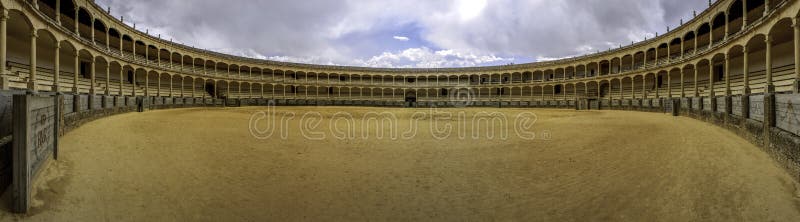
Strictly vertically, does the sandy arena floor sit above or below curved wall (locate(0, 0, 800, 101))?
below

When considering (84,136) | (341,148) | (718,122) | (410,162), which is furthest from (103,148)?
(718,122)

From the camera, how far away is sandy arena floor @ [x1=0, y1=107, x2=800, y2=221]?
511 cm

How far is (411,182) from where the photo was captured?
6750 mm

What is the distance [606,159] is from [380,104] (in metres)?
47.1

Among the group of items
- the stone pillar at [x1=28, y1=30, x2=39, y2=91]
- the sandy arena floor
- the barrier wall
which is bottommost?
the sandy arena floor

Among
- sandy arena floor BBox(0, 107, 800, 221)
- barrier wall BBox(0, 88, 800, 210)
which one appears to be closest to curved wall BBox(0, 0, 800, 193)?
barrier wall BBox(0, 88, 800, 210)

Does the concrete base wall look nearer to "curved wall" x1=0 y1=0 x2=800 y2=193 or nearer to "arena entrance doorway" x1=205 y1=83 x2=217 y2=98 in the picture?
"curved wall" x1=0 y1=0 x2=800 y2=193

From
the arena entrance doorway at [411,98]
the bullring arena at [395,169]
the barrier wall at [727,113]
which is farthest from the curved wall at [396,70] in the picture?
the barrier wall at [727,113]

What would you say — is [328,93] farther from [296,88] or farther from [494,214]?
[494,214]

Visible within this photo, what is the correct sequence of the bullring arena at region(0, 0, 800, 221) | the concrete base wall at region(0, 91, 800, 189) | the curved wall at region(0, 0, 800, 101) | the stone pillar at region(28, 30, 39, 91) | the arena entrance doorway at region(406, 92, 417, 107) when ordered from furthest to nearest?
the arena entrance doorway at region(406, 92, 417, 107) → the curved wall at region(0, 0, 800, 101) → the stone pillar at region(28, 30, 39, 91) → the concrete base wall at region(0, 91, 800, 189) → the bullring arena at region(0, 0, 800, 221)

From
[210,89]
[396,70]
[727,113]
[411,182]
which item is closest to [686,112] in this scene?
[727,113]

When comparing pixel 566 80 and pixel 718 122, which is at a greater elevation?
pixel 566 80

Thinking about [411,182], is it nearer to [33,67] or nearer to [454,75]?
[33,67]

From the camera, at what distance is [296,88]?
176 feet
